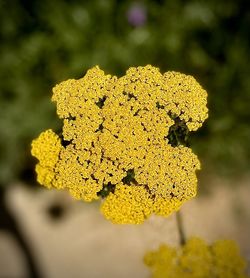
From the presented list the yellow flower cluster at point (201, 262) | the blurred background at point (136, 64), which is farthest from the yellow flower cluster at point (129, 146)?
the blurred background at point (136, 64)

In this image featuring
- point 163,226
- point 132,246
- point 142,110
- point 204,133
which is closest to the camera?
point 142,110

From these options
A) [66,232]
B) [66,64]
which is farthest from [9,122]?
[66,232]

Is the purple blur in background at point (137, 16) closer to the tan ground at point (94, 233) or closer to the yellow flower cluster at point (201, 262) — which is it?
the tan ground at point (94, 233)

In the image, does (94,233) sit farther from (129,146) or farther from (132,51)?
(129,146)

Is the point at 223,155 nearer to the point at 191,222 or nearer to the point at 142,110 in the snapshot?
the point at 191,222

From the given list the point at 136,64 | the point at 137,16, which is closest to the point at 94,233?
the point at 136,64

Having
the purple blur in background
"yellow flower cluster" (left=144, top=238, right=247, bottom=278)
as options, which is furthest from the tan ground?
the purple blur in background

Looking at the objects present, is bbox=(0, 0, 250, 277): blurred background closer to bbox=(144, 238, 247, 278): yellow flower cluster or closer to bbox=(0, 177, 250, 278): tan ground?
bbox=(0, 177, 250, 278): tan ground

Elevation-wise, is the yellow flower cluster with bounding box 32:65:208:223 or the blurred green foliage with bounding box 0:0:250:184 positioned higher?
the blurred green foliage with bounding box 0:0:250:184
